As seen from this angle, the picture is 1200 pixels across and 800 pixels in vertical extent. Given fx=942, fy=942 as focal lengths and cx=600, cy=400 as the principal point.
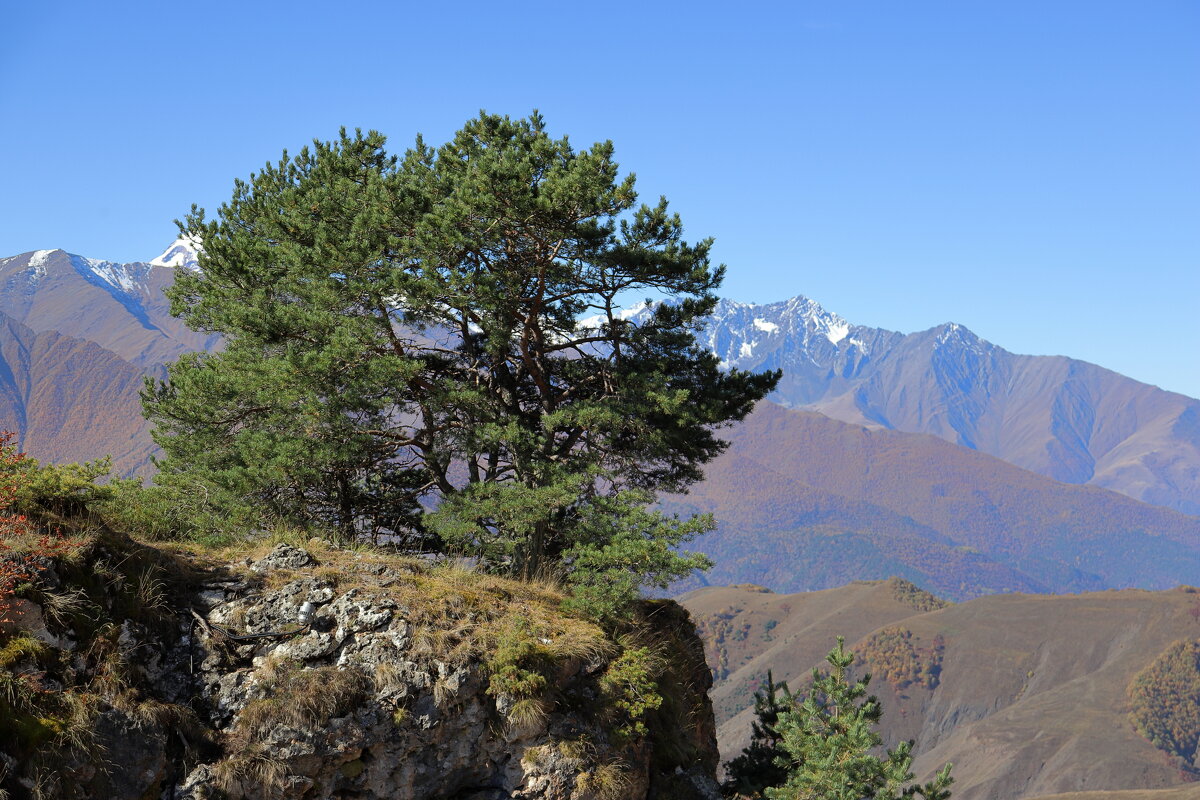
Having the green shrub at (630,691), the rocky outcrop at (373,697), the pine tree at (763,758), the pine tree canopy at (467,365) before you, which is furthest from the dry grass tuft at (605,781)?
the pine tree at (763,758)

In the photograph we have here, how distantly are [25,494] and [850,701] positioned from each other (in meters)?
15.3

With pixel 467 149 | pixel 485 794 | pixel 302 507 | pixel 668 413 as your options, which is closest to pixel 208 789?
pixel 485 794

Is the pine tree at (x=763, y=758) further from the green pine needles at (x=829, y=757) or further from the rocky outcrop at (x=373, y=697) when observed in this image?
the rocky outcrop at (x=373, y=697)

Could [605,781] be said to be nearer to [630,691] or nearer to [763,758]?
[630,691]

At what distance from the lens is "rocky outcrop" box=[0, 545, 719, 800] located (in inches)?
432

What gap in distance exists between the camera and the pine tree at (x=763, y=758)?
19.5 meters

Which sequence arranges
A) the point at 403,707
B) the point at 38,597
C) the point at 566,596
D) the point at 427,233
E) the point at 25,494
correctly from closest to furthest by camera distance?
the point at 38,597, the point at 25,494, the point at 403,707, the point at 566,596, the point at 427,233

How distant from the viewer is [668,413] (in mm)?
19031

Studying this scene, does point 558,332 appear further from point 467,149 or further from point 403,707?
point 403,707

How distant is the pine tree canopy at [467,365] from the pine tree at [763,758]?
5.32 m

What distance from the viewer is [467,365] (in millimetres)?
21469

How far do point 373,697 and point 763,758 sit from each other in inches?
467

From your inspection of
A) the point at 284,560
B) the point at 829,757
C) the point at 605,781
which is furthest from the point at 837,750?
the point at 284,560

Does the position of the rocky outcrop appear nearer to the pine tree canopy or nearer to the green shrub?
the green shrub
